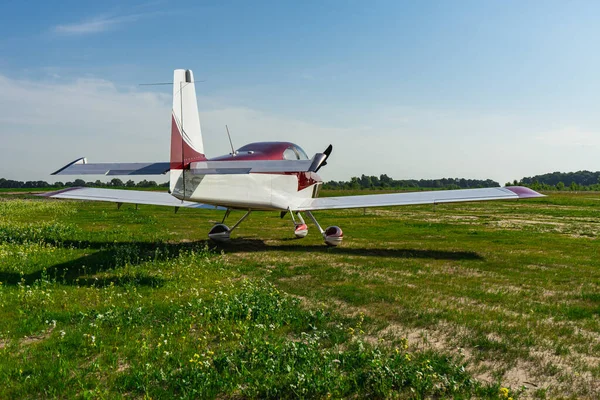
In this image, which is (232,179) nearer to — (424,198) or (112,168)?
(112,168)

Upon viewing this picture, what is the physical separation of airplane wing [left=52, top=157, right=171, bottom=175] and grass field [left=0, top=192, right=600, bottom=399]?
7.49 ft

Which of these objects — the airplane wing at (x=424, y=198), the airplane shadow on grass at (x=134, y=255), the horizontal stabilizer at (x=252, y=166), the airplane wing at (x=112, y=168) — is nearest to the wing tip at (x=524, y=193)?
the airplane wing at (x=424, y=198)

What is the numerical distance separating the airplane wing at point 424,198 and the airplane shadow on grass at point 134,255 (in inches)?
64.3

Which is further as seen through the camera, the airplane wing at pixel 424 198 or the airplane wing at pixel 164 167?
the airplane wing at pixel 424 198

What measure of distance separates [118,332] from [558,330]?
6049 millimetres

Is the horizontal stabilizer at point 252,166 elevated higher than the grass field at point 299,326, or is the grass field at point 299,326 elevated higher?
the horizontal stabilizer at point 252,166

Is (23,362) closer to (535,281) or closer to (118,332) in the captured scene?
(118,332)

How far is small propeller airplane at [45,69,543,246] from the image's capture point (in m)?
10.5

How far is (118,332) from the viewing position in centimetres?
561

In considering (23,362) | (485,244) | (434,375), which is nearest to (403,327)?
(434,375)

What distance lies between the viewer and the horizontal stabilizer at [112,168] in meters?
10.6

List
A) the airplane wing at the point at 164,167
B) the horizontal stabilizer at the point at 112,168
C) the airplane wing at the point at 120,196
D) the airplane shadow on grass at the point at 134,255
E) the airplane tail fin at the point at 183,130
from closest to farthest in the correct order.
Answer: the airplane shadow on grass at the point at 134,255 < the airplane wing at the point at 164,167 < the airplane tail fin at the point at 183,130 < the horizontal stabilizer at the point at 112,168 < the airplane wing at the point at 120,196

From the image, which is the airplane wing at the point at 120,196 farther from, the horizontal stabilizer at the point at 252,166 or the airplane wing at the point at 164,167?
the horizontal stabilizer at the point at 252,166

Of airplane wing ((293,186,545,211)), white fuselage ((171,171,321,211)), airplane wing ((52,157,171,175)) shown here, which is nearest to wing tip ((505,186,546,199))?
airplane wing ((293,186,545,211))
